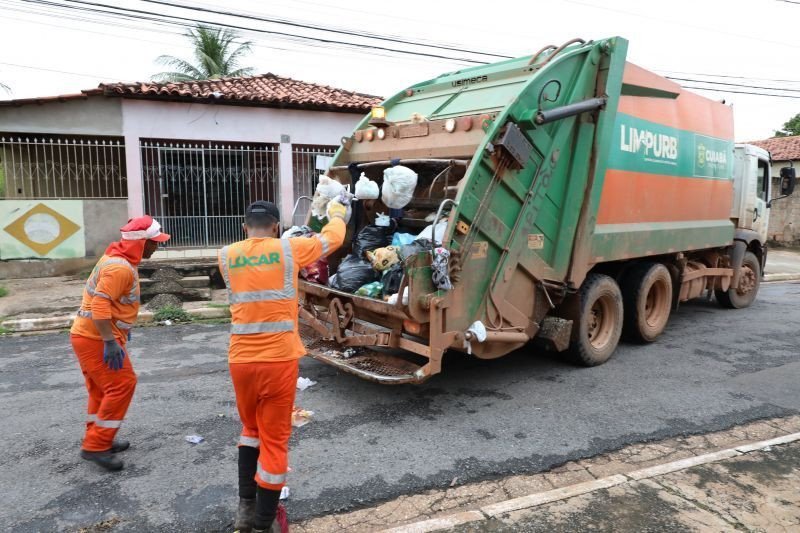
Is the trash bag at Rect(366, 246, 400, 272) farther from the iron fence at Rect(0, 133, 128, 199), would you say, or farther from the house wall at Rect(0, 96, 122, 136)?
the house wall at Rect(0, 96, 122, 136)

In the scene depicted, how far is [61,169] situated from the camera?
31.4 ft

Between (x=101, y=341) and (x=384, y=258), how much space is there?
1.89 meters

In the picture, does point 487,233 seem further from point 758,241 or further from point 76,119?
point 76,119

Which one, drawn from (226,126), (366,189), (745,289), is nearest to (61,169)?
(226,126)

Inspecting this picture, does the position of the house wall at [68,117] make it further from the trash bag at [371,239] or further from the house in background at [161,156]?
the trash bag at [371,239]

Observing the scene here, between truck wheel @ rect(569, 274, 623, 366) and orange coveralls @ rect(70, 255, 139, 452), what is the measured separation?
3504mm

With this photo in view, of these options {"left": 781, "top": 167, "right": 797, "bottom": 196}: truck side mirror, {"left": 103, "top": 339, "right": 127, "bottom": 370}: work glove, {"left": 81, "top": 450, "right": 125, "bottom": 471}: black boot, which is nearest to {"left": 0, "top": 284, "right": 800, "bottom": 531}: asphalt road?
{"left": 81, "top": 450, "right": 125, "bottom": 471}: black boot

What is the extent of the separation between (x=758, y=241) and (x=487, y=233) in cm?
594

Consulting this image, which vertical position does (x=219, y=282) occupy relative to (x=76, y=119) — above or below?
below

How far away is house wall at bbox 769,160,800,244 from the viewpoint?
59.4 feet

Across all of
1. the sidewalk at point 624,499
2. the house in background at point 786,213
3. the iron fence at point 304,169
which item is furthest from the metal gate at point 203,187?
the house in background at point 786,213

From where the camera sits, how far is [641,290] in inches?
220

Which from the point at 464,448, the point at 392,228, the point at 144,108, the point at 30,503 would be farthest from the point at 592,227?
the point at 144,108

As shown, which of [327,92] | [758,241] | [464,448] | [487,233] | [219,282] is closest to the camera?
[464,448]
